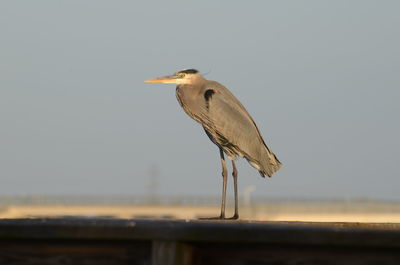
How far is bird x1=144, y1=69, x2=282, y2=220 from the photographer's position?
10375 millimetres

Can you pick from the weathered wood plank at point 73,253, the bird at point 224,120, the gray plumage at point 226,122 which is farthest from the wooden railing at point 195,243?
the gray plumage at point 226,122

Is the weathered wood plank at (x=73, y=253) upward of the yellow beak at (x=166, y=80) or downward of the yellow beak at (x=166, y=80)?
downward

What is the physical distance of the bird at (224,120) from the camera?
34.0ft

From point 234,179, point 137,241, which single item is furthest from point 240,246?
point 234,179

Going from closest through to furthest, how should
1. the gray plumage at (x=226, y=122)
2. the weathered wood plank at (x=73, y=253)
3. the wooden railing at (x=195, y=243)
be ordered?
the wooden railing at (x=195, y=243), the weathered wood plank at (x=73, y=253), the gray plumage at (x=226, y=122)

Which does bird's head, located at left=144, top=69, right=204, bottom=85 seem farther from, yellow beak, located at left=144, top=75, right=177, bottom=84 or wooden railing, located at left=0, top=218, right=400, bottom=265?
wooden railing, located at left=0, top=218, right=400, bottom=265

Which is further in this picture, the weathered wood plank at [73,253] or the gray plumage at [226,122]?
the gray plumage at [226,122]

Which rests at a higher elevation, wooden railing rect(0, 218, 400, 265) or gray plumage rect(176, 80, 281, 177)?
gray plumage rect(176, 80, 281, 177)

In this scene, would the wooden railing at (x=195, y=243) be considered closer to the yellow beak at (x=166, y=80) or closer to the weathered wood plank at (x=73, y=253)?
the weathered wood plank at (x=73, y=253)

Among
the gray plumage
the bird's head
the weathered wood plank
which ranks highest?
the bird's head

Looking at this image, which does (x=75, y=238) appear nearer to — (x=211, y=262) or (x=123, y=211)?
(x=211, y=262)

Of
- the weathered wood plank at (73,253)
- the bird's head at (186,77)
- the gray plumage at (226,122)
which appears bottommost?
the weathered wood plank at (73,253)

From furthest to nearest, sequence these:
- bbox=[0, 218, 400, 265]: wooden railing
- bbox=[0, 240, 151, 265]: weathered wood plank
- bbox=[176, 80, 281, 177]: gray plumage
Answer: bbox=[176, 80, 281, 177]: gray plumage → bbox=[0, 240, 151, 265]: weathered wood plank → bbox=[0, 218, 400, 265]: wooden railing

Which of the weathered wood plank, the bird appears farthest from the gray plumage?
the weathered wood plank
